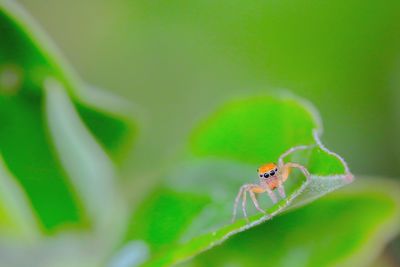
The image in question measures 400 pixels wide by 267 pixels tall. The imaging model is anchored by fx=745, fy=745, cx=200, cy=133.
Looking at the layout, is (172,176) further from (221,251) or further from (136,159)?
(136,159)

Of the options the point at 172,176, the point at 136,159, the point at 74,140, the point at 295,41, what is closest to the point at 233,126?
the point at 172,176

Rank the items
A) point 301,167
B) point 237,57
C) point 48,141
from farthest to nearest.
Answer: point 237,57 → point 48,141 → point 301,167

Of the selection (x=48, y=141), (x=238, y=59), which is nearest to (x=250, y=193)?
(x=48, y=141)

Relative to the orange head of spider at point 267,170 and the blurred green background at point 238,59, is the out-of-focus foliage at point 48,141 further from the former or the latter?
the blurred green background at point 238,59

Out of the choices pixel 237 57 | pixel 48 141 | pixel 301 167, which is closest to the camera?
pixel 301 167

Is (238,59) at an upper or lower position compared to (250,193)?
upper

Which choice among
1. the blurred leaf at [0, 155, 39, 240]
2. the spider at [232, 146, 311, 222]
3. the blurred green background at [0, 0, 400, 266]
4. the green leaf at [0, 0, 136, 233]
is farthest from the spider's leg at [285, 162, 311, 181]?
the blurred green background at [0, 0, 400, 266]

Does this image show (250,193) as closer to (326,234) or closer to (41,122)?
(326,234)

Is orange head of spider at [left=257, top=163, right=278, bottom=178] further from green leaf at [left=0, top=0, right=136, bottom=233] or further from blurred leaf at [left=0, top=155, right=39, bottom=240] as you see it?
blurred leaf at [left=0, top=155, right=39, bottom=240]
